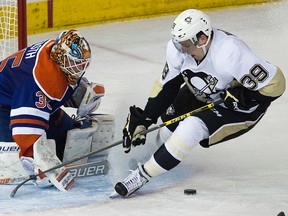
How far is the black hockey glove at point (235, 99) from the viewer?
4.41m

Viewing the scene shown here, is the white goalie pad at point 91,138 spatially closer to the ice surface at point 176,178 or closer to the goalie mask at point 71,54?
the ice surface at point 176,178

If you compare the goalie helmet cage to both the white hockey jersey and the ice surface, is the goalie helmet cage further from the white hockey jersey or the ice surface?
the white hockey jersey

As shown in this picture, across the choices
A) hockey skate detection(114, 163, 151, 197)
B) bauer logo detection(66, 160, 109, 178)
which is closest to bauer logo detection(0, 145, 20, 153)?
bauer logo detection(66, 160, 109, 178)

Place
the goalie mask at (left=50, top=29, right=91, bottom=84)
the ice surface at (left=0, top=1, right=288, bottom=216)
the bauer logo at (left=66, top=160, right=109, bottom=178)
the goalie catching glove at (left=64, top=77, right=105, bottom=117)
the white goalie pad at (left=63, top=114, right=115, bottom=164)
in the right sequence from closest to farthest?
the ice surface at (left=0, top=1, right=288, bottom=216) → the goalie mask at (left=50, top=29, right=91, bottom=84) → the bauer logo at (left=66, top=160, right=109, bottom=178) → the white goalie pad at (left=63, top=114, right=115, bottom=164) → the goalie catching glove at (left=64, top=77, right=105, bottom=117)

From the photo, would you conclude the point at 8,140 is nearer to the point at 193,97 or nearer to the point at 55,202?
the point at 55,202

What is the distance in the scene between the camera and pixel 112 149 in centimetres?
492

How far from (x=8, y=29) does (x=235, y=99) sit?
2421 millimetres

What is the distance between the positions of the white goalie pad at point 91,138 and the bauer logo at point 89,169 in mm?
121

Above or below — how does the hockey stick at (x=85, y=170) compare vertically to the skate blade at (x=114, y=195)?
below

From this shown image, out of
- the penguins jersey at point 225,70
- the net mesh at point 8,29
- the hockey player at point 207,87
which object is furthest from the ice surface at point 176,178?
the net mesh at point 8,29

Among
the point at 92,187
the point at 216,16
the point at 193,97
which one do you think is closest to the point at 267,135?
the point at 193,97

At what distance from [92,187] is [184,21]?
2.68ft

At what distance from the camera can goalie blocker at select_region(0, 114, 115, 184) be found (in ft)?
15.0

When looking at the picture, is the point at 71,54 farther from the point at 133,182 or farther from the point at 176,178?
the point at 176,178
